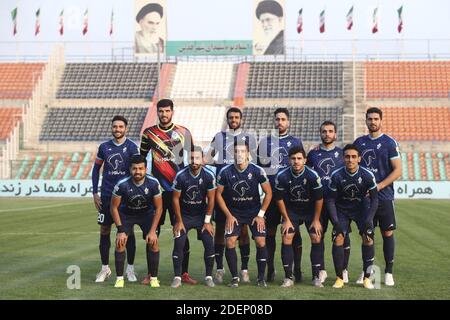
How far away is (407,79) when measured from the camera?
2282 inches

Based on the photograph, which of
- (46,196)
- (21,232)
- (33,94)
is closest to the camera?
(21,232)

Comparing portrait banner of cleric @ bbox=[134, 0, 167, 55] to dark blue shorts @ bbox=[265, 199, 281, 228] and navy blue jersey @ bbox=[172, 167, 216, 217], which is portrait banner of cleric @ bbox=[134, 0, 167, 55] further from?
navy blue jersey @ bbox=[172, 167, 216, 217]

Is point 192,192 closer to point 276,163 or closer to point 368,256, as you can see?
point 276,163

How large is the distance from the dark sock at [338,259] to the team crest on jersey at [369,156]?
1298mm

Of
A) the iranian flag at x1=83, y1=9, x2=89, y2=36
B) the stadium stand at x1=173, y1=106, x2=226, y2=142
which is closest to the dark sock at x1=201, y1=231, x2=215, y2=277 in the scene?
the stadium stand at x1=173, y1=106, x2=226, y2=142

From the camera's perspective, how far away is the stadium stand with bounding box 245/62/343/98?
186 feet

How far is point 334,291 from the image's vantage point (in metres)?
9.79

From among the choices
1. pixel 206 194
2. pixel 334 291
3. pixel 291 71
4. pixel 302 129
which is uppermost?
pixel 291 71

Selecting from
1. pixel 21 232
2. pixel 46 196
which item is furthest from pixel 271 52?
pixel 21 232

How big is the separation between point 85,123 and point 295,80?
1619 cm

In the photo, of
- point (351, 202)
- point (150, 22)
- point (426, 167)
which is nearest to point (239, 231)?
point (351, 202)

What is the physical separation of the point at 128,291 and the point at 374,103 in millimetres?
48279

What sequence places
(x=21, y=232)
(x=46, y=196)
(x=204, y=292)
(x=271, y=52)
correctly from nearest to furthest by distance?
(x=204, y=292) → (x=21, y=232) → (x=46, y=196) → (x=271, y=52)
